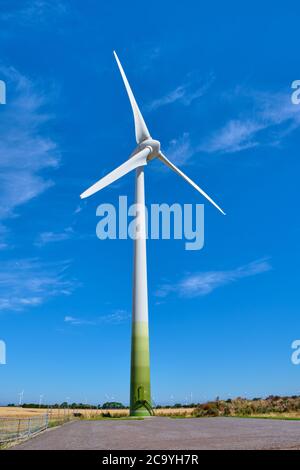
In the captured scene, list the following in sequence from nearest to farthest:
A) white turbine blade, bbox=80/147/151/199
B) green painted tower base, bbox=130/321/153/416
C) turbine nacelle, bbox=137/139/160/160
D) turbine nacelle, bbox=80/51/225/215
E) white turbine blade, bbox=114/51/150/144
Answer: white turbine blade, bbox=80/147/151/199
green painted tower base, bbox=130/321/153/416
turbine nacelle, bbox=80/51/225/215
turbine nacelle, bbox=137/139/160/160
white turbine blade, bbox=114/51/150/144

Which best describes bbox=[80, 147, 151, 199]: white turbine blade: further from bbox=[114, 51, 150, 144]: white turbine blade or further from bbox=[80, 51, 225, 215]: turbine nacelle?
bbox=[114, 51, 150, 144]: white turbine blade

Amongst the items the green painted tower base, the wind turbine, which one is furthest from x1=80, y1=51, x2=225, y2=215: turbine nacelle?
the green painted tower base

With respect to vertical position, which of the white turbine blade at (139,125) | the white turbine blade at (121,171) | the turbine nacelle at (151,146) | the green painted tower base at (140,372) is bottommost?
the green painted tower base at (140,372)

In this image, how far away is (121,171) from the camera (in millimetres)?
54156

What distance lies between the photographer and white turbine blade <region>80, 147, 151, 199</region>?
155ft

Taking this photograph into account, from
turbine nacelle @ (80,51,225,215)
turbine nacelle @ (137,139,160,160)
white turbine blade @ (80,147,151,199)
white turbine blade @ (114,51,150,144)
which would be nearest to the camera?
white turbine blade @ (80,147,151,199)

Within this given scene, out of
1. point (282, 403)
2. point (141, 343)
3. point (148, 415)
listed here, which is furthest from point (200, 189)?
point (282, 403)

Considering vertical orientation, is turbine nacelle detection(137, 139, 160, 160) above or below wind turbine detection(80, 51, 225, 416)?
above

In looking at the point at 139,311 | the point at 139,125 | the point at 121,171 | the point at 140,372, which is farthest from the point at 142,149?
the point at 140,372

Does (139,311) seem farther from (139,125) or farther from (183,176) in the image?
(139,125)

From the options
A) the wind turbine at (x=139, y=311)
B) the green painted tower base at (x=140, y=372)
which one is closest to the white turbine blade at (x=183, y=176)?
the wind turbine at (x=139, y=311)

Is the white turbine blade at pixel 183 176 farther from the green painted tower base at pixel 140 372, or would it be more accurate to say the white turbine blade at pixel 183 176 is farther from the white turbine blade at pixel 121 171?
the green painted tower base at pixel 140 372

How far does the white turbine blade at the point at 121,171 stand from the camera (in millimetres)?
47150
